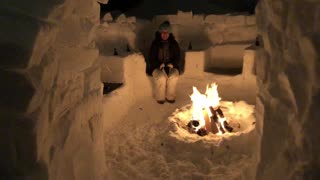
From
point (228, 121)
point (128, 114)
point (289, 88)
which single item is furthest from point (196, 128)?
point (289, 88)

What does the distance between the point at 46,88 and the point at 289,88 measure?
57.8 inches

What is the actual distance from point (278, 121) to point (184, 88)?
4.73 meters

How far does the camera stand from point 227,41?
25.7 ft

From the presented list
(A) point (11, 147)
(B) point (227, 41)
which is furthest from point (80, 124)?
(B) point (227, 41)

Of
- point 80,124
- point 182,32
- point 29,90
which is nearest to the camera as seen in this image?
point 29,90

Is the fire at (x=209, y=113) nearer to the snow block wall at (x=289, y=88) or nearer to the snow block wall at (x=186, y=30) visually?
the snow block wall at (x=186, y=30)

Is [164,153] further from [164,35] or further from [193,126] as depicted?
[164,35]

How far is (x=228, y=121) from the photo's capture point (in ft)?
20.6

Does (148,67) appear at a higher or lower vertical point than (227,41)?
lower

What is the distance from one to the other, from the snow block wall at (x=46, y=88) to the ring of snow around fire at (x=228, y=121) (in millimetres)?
2600

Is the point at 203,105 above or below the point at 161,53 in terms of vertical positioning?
below

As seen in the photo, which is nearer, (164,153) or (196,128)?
(164,153)

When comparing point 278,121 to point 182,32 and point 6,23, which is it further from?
point 182,32

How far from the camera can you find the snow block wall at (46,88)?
83.2 inches
